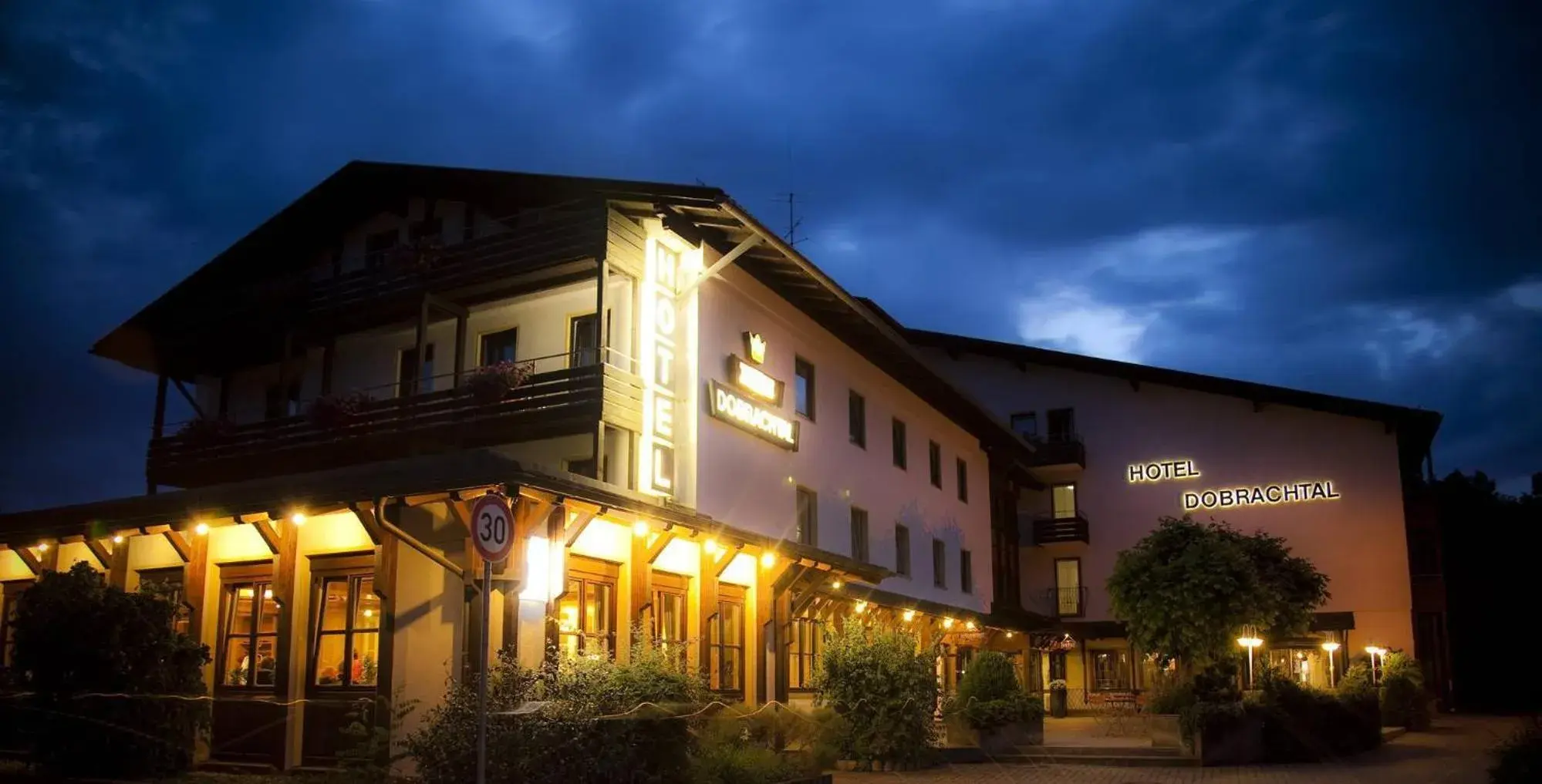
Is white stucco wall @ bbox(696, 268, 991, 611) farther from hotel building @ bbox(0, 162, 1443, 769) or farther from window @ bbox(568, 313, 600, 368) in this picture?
window @ bbox(568, 313, 600, 368)

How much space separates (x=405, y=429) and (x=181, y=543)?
3.65 metres

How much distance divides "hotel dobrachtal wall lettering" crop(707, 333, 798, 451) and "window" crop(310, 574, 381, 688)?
653 centimetres

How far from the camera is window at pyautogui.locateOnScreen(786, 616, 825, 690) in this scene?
77.3 feet

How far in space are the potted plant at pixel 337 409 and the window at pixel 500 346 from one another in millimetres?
2058

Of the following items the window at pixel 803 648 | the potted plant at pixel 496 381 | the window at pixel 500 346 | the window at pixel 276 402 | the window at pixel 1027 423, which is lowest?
the window at pixel 803 648

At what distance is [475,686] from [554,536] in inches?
96.9

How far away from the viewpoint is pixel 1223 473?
41500 mm

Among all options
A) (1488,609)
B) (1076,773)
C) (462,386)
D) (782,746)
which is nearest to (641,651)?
(782,746)

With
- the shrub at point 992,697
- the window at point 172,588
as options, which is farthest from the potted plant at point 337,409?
the shrub at point 992,697

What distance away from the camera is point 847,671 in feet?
61.1

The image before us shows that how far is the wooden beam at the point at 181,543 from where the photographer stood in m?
17.0

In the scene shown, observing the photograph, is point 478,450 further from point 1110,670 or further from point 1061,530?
point 1110,670

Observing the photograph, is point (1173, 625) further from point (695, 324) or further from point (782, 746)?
point (695, 324)

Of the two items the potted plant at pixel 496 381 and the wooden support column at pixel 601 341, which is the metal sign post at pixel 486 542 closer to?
the wooden support column at pixel 601 341
